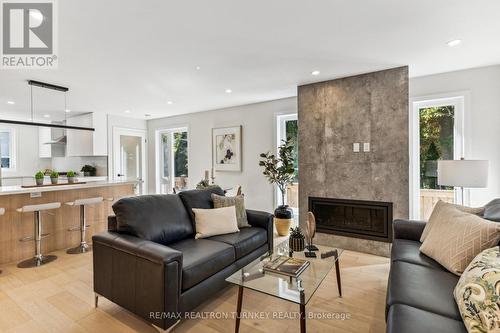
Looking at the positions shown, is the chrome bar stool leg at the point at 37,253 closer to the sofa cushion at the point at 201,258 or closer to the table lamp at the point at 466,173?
the sofa cushion at the point at 201,258

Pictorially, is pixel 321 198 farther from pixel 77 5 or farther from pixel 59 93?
pixel 59 93

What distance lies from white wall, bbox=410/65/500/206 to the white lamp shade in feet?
3.01

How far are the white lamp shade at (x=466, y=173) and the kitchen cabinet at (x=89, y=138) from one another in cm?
655

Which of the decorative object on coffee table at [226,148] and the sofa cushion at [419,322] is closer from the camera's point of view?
the sofa cushion at [419,322]

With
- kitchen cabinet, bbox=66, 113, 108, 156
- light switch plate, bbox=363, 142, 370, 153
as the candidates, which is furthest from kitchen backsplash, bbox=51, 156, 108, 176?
light switch plate, bbox=363, 142, 370, 153

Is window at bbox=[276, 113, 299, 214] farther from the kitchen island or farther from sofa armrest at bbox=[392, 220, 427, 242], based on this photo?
the kitchen island

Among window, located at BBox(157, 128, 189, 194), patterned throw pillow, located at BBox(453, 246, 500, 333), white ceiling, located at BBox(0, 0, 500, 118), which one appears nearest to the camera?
patterned throw pillow, located at BBox(453, 246, 500, 333)

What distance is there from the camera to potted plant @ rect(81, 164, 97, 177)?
19.7ft

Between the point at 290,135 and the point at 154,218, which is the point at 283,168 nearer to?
the point at 290,135

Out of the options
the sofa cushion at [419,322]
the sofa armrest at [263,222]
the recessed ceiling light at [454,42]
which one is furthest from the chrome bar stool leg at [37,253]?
the recessed ceiling light at [454,42]

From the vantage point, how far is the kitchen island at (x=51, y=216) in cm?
312

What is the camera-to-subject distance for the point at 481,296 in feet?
3.76

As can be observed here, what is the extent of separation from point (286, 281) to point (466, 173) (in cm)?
229

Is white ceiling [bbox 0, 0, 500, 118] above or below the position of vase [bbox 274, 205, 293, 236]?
above
